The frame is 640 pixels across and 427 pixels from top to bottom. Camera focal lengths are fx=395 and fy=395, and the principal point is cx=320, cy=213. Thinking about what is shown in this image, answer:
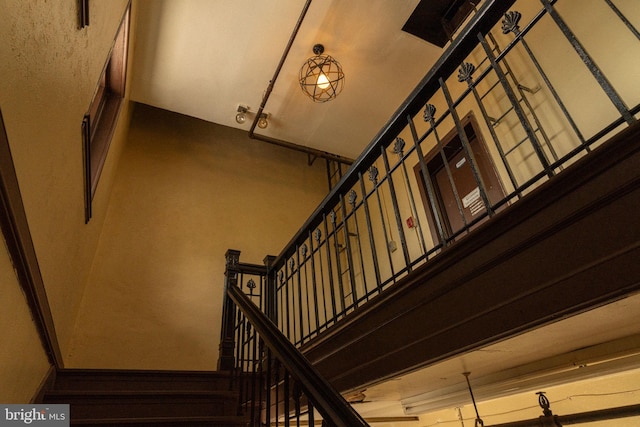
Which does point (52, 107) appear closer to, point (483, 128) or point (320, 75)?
point (320, 75)

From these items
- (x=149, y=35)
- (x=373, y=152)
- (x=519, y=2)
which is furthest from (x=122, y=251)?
(x=519, y=2)

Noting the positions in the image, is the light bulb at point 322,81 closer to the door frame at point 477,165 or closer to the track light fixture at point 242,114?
the track light fixture at point 242,114

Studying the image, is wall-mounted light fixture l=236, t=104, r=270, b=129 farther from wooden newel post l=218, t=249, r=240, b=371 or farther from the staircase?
the staircase

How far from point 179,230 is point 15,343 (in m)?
3.31

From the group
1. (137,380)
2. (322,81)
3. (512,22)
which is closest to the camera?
(512,22)

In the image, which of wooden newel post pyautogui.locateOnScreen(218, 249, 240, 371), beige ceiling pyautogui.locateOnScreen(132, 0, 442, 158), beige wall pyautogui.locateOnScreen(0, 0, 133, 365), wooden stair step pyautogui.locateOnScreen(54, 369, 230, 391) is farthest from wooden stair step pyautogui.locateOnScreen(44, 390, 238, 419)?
beige ceiling pyautogui.locateOnScreen(132, 0, 442, 158)

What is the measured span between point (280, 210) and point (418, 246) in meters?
2.21

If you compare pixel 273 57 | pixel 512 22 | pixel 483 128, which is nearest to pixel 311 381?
pixel 512 22

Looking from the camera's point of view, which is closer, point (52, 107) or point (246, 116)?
point (52, 107)

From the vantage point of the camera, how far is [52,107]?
1701 millimetres

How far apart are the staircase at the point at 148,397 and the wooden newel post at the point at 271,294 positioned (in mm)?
563

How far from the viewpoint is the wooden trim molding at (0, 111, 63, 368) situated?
1181 millimetres

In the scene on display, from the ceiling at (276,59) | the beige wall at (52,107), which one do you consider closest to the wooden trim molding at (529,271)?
the ceiling at (276,59)

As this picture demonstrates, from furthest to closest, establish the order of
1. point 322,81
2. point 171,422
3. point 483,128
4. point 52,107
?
point 322,81 < point 483,128 < point 171,422 < point 52,107
